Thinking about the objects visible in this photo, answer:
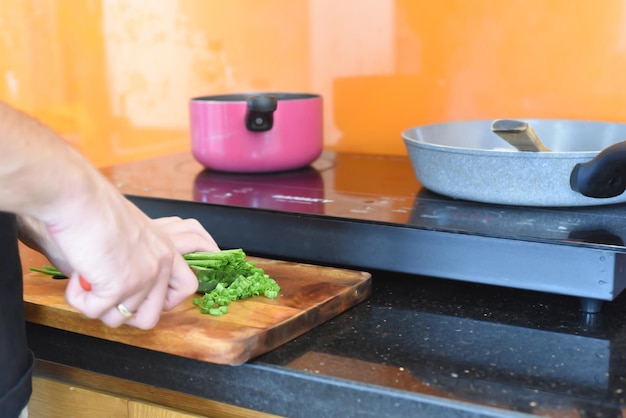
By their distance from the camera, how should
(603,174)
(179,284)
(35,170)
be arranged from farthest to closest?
(603,174) < (179,284) < (35,170)

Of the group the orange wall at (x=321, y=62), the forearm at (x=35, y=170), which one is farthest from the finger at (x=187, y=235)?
the orange wall at (x=321, y=62)

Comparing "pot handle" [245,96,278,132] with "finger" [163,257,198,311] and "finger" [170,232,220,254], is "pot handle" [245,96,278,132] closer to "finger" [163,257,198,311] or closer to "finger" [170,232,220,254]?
"finger" [170,232,220,254]

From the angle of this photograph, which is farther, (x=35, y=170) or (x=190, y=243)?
(x=190, y=243)

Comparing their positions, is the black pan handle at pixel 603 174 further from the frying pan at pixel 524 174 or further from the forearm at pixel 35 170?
the forearm at pixel 35 170

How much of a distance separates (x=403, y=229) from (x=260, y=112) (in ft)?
1.28

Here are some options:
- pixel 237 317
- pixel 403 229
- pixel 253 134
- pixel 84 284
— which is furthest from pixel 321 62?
pixel 84 284

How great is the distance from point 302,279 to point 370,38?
66cm

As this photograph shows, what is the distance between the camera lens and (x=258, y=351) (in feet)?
2.46

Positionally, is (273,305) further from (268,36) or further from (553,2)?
(268,36)

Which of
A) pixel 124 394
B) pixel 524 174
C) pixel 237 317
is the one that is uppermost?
pixel 524 174

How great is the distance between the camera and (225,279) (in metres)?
0.87

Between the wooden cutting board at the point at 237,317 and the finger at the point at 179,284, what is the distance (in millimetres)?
34

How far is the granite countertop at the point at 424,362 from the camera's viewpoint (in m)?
0.68

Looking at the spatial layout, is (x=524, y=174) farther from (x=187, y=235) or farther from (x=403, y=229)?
(x=187, y=235)
